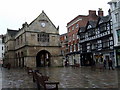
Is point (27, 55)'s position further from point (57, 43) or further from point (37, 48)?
point (57, 43)

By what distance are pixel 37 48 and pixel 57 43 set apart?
542cm

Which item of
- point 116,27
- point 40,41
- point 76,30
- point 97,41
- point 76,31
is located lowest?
point 97,41

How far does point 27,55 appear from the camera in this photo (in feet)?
133

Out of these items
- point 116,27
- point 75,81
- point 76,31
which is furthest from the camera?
point 76,31

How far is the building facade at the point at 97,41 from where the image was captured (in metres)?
35.7

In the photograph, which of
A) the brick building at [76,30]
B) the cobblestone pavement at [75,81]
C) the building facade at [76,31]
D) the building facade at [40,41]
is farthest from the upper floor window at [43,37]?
the cobblestone pavement at [75,81]

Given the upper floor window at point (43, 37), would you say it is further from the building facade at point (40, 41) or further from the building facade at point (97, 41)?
the building facade at point (97, 41)

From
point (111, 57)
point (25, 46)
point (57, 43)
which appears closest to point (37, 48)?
point (25, 46)

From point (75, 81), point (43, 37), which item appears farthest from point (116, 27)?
point (75, 81)

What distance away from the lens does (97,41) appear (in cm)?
3978

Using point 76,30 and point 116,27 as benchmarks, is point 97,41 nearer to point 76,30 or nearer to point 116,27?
point 116,27

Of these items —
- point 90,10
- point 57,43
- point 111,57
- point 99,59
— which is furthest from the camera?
point 90,10

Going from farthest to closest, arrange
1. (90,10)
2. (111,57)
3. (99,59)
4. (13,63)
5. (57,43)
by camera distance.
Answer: (13,63) → (90,10) → (57,43) → (99,59) → (111,57)

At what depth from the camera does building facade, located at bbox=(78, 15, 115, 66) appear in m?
35.7
